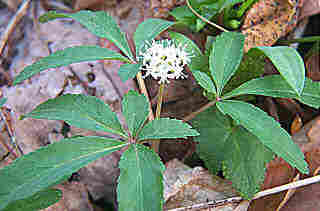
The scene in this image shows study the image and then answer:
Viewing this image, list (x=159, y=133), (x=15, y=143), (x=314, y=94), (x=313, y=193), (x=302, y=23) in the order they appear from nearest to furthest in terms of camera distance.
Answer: (x=159, y=133), (x=314, y=94), (x=313, y=193), (x=15, y=143), (x=302, y=23)

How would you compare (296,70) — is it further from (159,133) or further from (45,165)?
(45,165)

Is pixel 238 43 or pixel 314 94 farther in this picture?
pixel 238 43

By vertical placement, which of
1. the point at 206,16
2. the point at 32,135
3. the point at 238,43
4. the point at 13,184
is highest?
the point at 206,16

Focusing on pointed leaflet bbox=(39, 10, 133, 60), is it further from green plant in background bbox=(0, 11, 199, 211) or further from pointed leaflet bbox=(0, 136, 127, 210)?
pointed leaflet bbox=(0, 136, 127, 210)

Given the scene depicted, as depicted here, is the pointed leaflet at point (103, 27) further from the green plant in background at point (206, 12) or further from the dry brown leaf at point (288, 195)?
the dry brown leaf at point (288, 195)

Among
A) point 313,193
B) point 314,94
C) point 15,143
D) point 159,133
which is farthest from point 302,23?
point 15,143

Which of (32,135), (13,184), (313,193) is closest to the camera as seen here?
(13,184)

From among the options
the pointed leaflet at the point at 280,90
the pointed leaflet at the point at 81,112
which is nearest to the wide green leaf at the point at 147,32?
the pointed leaflet at the point at 81,112
